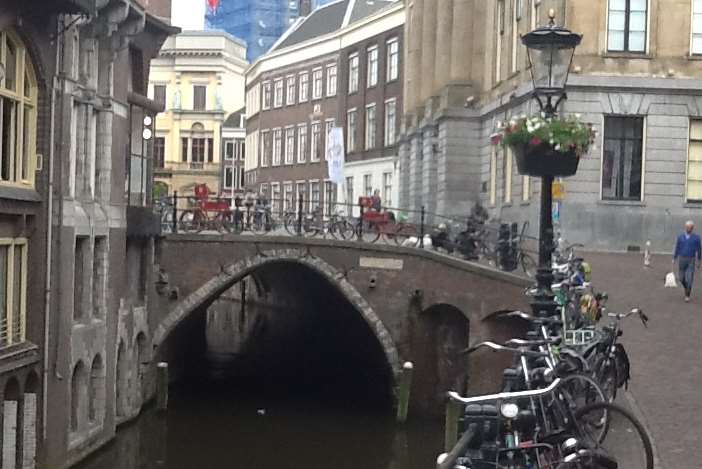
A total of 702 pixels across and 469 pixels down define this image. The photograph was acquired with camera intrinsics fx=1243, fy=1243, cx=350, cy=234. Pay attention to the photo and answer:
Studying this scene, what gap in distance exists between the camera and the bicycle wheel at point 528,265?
25987mm

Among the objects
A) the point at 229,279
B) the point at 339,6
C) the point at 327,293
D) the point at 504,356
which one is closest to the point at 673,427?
the point at 504,356

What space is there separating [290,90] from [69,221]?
4880cm

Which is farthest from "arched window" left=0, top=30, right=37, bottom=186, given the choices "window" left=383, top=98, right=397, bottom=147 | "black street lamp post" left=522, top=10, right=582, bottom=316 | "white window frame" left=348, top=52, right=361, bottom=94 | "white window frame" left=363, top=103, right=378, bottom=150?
"white window frame" left=348, top=52, right=361, bottom=94

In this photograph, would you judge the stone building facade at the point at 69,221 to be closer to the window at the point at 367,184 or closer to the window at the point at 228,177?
the window at the point at 367,184

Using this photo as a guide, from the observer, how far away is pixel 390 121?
A: 57375mm

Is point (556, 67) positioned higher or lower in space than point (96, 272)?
higher

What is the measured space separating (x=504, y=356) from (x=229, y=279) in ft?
25.6

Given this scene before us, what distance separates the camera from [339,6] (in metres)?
69.4

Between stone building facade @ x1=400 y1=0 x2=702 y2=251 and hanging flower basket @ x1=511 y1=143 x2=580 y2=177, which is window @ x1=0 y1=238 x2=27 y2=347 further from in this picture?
stone building facade @ x1=400 y1=0 x2=702 y2=251

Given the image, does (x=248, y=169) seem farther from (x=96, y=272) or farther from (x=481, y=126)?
(x=96, y=272)

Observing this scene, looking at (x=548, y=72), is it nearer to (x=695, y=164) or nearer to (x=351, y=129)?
(x=695, y=164)

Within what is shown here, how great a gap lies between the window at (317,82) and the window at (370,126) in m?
6.28

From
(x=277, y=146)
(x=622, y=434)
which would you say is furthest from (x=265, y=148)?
(x=622, y=434)

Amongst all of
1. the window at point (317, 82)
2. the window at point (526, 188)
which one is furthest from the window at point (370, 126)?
the window at point (526, 188)
